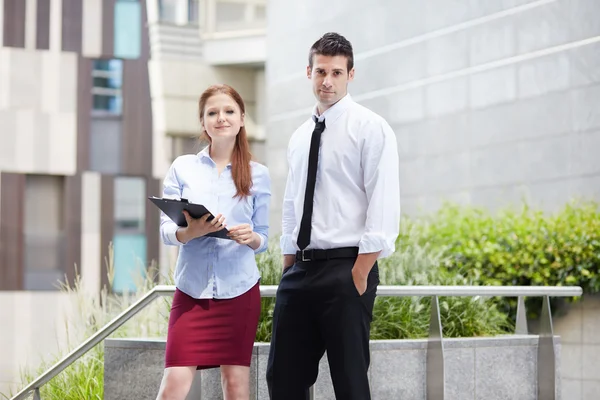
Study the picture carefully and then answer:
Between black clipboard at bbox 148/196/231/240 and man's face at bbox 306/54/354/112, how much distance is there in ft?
2.09

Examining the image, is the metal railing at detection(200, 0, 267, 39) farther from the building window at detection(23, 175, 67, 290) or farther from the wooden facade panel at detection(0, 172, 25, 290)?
the wooden facade panel at detection(0, 172, 25, 290)

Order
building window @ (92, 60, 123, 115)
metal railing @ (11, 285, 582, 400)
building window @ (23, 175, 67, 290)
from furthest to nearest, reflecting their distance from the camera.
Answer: building window @ (92, 60, 123, 115), building window @ (23, 175, 67, 290), metal railing @ (11, 285, 582, 400)

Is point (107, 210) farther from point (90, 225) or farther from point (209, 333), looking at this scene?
point (209, 333)

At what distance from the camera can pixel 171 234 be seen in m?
4.03

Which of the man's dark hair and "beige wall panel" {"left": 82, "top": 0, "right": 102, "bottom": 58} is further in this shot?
"beige wall panel" {"left": 82, "top": 0, "right": 102, "bottom": 58}

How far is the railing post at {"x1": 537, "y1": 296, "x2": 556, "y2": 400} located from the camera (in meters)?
5.95

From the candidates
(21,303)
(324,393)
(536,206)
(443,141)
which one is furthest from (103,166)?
(324,393)

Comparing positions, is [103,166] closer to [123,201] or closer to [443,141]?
[123,201]

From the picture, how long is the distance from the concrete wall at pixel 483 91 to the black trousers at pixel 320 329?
593 cm

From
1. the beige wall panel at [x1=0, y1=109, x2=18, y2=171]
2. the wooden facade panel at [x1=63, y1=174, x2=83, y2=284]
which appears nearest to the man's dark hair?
the beige wall panel at [x1=0, y1=109, x2=18, y2=171]

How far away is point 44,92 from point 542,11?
12.4 m

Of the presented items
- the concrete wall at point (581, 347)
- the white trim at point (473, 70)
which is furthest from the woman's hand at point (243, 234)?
the white trim at point (473, 70)

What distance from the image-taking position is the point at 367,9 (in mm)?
12250

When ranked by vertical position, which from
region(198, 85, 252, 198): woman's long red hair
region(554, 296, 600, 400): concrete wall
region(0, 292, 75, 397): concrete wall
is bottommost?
region(0, 292, 75, 397): concrete wall
